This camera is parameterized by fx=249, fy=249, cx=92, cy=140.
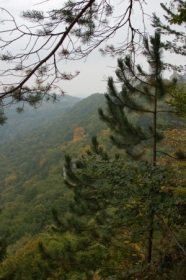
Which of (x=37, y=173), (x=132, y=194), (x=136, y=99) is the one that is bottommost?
(x=37, y=173)

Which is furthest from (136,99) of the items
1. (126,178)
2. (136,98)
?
(126,178)

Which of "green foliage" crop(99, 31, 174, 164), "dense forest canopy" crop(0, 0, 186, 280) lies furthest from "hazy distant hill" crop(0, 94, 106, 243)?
"green foliage" crop(99, 31, 174, 164)

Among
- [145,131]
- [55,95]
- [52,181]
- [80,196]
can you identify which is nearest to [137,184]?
[55,95]

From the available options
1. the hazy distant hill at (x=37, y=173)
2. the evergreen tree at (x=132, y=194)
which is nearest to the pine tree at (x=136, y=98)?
the evergreen tree at (x=132, y=194)

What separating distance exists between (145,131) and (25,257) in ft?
35.7

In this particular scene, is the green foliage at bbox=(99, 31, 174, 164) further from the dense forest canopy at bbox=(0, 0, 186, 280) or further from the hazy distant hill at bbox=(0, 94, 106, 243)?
the hazy distant hill at bbox=(0, 94, 106, 243)

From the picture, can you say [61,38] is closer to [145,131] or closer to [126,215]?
[126,215]

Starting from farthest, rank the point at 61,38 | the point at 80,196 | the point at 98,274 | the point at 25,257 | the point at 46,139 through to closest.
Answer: the point at 46,139, the point at 25,257, the point at 80,196, the point at 98,274, the point at 61,38

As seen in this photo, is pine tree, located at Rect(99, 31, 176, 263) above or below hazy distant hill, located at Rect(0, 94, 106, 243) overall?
above

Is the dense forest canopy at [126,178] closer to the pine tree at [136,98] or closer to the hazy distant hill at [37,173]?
the pine tree at [136,98]

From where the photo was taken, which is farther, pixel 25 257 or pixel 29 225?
pixel 29 225

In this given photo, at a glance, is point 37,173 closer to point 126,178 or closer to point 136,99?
point 136,99

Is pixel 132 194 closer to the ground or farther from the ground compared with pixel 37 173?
farther from the ground

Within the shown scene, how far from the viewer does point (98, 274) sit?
4.57 m
